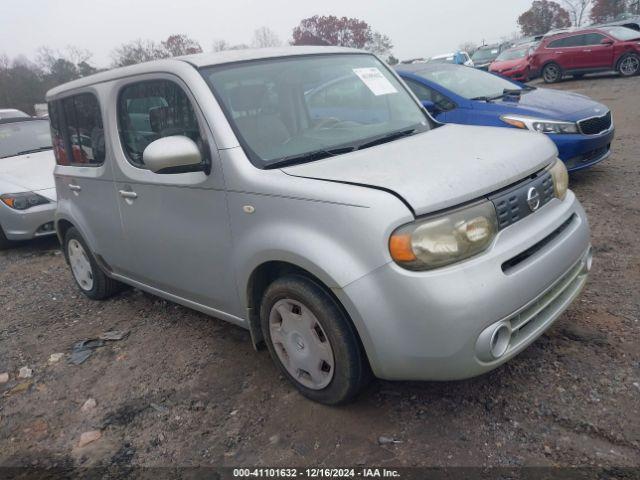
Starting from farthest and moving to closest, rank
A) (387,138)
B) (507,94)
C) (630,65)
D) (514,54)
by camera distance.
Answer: (514,54) < (630,65) < (507,94) < (387,138)

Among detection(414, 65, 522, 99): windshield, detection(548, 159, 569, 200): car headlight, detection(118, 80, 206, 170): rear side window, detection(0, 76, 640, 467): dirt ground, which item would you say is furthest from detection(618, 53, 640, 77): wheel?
detection(118, 80, 206, 170): rear side window

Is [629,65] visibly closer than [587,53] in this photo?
Yes

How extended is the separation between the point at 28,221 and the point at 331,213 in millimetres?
5221

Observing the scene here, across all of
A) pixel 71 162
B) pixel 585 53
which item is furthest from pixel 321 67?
pixel 585 53

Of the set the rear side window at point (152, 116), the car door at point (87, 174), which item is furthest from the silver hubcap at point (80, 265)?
the rear side window at point (152, 116)

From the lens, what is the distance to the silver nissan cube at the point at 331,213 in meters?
2.16

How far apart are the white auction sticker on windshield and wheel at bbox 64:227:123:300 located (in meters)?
2.62

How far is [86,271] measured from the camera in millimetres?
4562

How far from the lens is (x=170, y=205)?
3092mm

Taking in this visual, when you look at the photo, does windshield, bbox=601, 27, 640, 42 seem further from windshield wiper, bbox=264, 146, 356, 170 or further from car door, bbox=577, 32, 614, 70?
windshield wiper, bbox=264, 146, 356, 170

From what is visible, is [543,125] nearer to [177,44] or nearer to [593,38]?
[593,38]

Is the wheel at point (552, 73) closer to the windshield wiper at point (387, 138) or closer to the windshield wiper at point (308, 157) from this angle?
the windshield wiper at point (387, 138)

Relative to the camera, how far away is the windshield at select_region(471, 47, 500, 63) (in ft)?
85.8

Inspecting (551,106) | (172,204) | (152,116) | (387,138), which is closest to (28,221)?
(152,116)
